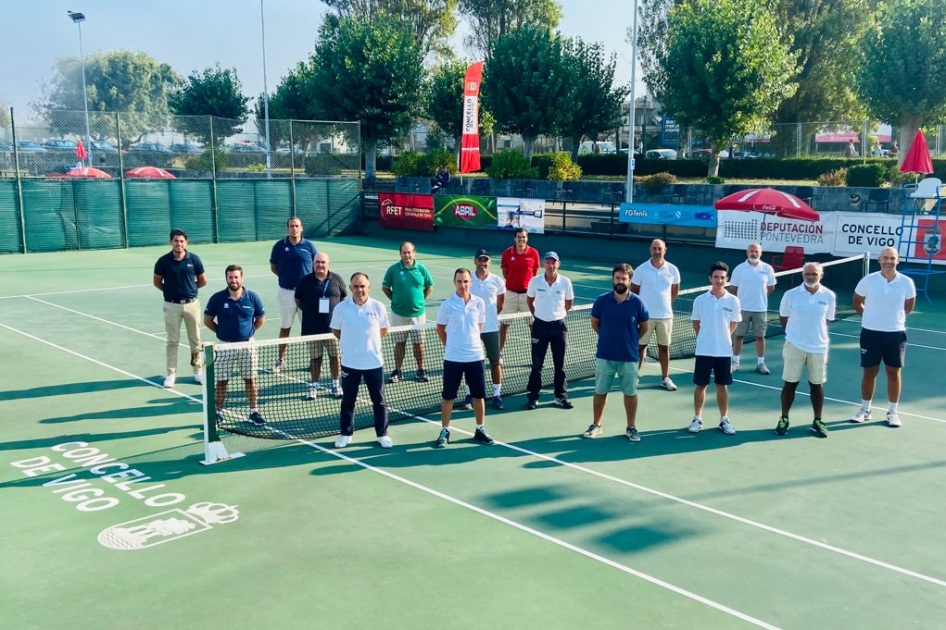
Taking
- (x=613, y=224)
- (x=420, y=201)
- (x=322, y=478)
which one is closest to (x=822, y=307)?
(x=322, y=478)

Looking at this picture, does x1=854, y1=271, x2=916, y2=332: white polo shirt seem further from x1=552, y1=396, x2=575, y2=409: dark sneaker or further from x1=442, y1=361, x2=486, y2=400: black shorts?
x1=442, y1=361, x2=486, y2=400: black shorts

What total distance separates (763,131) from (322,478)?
124 ft

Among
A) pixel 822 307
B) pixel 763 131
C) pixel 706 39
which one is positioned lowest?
pixel 822 307

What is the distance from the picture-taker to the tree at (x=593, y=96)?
4631cm

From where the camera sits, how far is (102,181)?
29.2 metres

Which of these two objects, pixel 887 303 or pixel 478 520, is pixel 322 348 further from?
pixel 887 303

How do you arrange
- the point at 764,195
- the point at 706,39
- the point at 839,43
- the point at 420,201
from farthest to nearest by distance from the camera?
the point at 839,43 < the point at 706,39 < the point at 420,201 < the point at 764,195

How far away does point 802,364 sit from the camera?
10383 millimetres

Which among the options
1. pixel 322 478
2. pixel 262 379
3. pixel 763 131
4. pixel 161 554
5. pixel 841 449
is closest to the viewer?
pixel 161 554

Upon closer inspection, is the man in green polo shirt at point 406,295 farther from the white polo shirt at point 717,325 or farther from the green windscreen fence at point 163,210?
the green windscreen fence at point 163,210

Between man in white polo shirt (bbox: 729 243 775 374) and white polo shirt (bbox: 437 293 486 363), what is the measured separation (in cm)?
521

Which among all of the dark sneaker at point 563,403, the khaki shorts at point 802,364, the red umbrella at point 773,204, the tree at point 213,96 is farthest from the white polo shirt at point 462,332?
the tree at point 213,96

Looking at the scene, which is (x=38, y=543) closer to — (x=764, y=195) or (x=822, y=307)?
(x=822, y=307)

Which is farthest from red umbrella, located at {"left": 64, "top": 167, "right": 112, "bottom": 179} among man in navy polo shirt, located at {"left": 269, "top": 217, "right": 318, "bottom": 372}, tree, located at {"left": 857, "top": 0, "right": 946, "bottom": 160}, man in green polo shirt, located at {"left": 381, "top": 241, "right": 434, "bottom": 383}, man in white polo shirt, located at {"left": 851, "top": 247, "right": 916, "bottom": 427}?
tree, located at {"left": 857, "top": 0, "right": 946, "bottom": 160}
